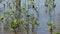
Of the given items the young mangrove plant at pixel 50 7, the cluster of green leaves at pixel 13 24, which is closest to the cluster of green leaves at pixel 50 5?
the young mangrove plant at pixel 50 7

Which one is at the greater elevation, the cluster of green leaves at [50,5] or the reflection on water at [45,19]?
the cluster of green leaves at [50,5]

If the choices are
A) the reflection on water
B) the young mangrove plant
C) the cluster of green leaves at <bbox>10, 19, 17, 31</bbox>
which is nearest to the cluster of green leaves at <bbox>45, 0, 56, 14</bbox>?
the young mangrove plant

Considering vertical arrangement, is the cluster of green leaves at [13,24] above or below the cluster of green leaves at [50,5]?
below

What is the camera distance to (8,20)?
2.30 meters

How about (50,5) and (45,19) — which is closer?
(50,5)

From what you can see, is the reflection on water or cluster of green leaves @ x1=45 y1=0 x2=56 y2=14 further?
the reflection on water

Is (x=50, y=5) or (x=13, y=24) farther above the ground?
(x=50, y=5)

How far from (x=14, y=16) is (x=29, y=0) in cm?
36

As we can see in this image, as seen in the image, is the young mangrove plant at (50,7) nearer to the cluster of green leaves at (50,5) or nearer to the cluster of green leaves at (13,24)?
the cluster of green leaves at (50,5)

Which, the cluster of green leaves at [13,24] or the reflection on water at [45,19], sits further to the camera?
the reflection on water at [45,19]

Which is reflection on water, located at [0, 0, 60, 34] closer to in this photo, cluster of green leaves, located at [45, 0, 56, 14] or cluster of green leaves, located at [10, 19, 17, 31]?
cluster of green leaves, located at [45, 0, 56, 14]

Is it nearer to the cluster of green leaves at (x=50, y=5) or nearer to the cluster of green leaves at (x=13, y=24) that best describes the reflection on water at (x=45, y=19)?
the cluster of green leaves at (x=50, y=5)

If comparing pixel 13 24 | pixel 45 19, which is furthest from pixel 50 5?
pixel 13 24

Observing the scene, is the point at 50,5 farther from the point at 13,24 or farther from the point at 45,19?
the point at 13,24
